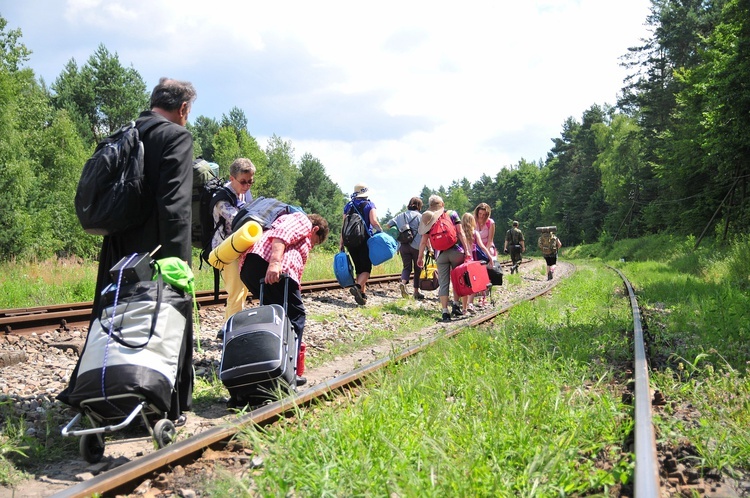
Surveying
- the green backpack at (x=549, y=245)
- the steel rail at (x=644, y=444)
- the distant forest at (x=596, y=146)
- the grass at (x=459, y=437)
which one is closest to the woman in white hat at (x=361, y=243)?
the grass at (x=459, y=437)

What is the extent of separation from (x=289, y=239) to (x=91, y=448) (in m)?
2.22

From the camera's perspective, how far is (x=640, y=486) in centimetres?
230

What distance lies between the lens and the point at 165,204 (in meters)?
3.51

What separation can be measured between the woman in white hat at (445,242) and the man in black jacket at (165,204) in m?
5.53

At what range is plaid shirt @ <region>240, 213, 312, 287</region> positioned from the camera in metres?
4.83

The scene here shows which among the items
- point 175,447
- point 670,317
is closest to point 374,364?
point 175,447

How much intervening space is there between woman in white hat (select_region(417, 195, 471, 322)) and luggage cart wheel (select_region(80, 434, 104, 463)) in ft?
20.8

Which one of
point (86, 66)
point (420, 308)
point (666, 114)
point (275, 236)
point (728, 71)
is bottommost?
point (420, 308)

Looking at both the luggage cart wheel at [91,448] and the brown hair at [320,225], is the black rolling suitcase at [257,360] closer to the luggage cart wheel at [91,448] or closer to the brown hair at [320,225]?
the luggage cart wheel at [91,448]

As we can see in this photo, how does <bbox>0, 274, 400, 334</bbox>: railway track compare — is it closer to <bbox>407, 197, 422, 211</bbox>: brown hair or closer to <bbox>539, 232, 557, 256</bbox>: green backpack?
<bbox>407, 197, 422, 211</bbox>: brown hair

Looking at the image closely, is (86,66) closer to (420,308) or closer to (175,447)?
(420,308)

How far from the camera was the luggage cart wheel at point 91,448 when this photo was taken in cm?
316

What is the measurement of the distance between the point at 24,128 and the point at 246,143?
34.2 m

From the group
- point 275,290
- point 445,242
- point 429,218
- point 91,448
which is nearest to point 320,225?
point 275,290
